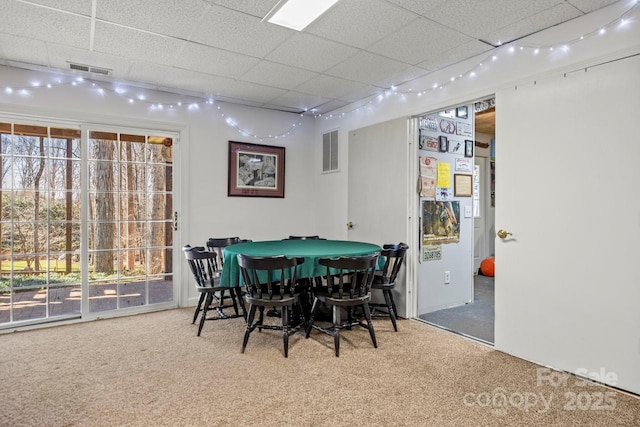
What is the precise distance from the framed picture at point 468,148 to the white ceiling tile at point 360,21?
2138mm

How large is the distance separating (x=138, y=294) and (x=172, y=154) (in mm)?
1815

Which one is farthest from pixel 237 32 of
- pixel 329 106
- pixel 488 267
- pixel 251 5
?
pixel 488 267

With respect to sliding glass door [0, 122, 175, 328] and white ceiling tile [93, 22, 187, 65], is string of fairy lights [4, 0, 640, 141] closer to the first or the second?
sliding glass door [0, 122, 175, 328]

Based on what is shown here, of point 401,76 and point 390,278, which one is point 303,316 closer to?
point 390,278

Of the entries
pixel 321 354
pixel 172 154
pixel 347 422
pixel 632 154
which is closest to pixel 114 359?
pixel 321 354

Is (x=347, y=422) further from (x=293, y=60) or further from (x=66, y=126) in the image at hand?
(x=66, y=126)

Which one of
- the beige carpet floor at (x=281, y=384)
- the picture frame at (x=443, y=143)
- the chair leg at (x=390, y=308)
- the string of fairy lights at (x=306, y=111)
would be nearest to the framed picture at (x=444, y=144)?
the picture frame at (x=443, y=143)

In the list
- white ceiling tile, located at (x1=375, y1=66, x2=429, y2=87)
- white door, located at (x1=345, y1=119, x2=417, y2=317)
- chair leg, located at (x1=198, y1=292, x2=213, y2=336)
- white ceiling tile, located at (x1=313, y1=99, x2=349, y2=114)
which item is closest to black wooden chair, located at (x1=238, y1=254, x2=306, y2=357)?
chair leg, located at (x1=198, y1=292, x2=213, y2=336)

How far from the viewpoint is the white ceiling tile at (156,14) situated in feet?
8.36

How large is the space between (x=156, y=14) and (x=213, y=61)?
34.3 inches

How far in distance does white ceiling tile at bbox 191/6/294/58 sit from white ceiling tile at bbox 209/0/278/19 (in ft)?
0.20

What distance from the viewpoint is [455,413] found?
2.17m

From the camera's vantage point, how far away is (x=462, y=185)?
461 centimetres

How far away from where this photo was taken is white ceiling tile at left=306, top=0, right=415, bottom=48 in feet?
8.50
